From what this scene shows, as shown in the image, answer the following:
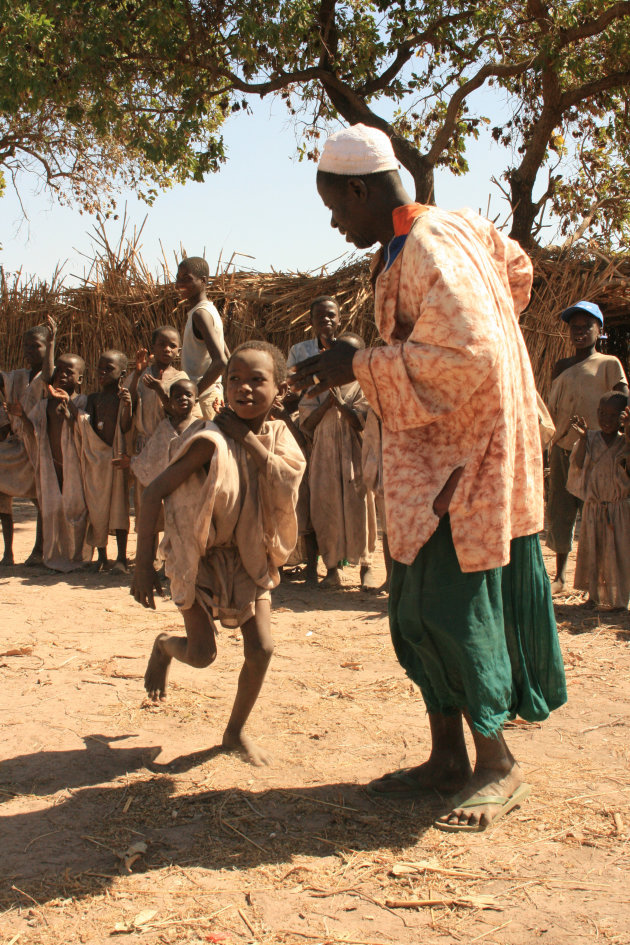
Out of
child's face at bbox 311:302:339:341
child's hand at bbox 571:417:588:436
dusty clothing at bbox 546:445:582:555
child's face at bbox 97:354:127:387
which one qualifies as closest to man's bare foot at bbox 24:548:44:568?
child's face at bbox 97:354:127:387

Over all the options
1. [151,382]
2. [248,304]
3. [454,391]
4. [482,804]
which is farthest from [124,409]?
[482,804]

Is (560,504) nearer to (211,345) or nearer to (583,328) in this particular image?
(583,328)

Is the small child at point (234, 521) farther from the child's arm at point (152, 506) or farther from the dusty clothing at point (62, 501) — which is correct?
the dusty clothing at point (62, 501)

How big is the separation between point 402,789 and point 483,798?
344 millimetres

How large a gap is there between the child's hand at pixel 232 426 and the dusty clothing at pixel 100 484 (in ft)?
13.2

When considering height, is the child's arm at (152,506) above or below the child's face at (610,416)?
below

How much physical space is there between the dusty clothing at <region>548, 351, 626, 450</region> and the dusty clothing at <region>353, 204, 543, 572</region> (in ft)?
11.3

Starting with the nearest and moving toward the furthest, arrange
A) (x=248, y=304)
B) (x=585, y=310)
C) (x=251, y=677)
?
(x=251, y=677) → (x=585, y=310) → (x=248, y=304)

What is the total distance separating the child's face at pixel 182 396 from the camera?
6121mm

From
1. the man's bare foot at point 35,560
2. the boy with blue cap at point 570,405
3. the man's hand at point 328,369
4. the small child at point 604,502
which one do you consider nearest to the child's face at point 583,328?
the boy with blue cap at point 570,405

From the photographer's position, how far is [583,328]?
605cm

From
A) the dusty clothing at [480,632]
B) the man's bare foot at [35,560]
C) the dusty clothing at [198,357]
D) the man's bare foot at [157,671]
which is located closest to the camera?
the dusty clothing at [480,632]

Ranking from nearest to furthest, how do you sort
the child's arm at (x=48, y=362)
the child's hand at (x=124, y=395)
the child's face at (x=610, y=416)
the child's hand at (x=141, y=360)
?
the child's face at (x=610, y=416), the child's hand at (x=141, y=360), the child's hand at (x=124, y=395), the child's arm at (x=48, y=362)

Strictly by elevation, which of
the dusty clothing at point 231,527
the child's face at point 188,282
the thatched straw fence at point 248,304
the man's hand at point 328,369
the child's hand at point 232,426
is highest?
the thatched straw fence at point 248,304
